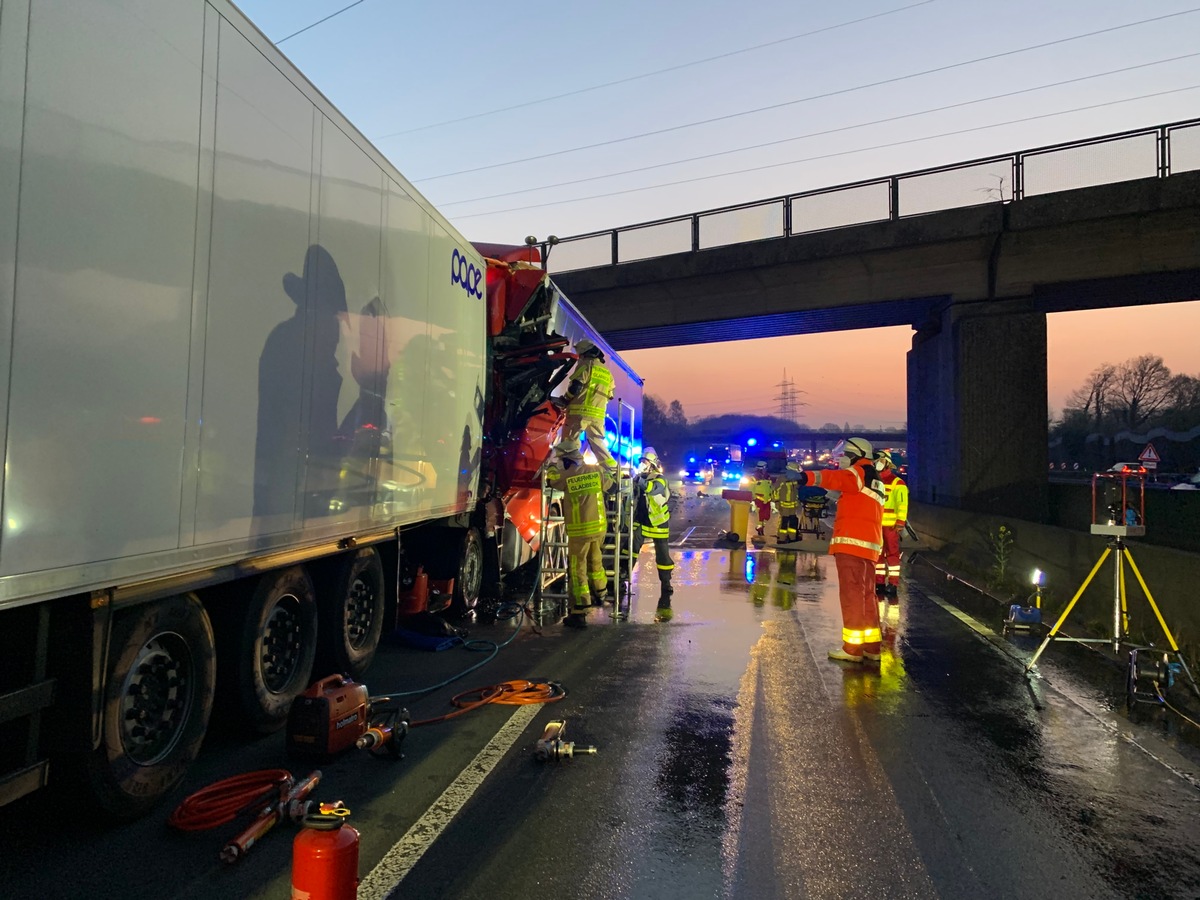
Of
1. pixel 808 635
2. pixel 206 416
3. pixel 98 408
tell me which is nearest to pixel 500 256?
pixel 808 635

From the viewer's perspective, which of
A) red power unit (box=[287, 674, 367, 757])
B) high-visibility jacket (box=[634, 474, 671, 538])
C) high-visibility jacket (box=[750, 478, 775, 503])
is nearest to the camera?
red power unit (box=[287, 674, 367, 757])

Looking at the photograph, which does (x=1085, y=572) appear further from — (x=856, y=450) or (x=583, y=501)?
(x=583, y=501)

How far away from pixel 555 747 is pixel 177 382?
265cm

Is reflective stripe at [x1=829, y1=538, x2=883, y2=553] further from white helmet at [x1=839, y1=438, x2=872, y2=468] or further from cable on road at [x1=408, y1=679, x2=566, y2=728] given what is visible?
cable on road at [x1=408, y1=679, x2=566, y2=728]

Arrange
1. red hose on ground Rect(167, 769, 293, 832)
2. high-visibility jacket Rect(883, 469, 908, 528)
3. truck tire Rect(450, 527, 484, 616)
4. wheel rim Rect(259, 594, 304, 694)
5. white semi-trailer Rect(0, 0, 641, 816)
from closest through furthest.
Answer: white semi-trailer Rect(0, 0, 641, 816)
red hose on ground Rect(167, 769, 293, 832)
wheel rim Rect(259, 594, 304, 694)
truck tire Rect(450, 527, 484, 616)
high-visibility jacket Rect(883, 469, 908, 528)

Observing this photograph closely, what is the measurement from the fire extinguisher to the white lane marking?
785mm

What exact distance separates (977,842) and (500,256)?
24.7 ft

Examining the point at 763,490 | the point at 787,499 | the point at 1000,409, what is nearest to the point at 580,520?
the point at 787,499

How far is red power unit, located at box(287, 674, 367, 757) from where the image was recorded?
4055 mm

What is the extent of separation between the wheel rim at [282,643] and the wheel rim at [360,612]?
702mm

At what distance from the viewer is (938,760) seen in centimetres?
440

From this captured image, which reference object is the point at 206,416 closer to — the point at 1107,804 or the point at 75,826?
the point at 75,826

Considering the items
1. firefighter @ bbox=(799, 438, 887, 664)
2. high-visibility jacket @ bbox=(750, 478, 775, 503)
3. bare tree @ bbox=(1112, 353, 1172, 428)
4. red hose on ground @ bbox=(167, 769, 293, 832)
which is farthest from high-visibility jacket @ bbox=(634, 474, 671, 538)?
bare tree @ bbox=(1112, 353, 1172, 428)

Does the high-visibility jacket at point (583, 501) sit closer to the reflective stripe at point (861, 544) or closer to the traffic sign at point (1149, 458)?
the reflective stripe at point (861, 544)
